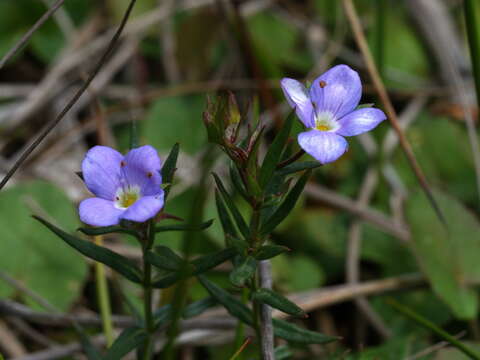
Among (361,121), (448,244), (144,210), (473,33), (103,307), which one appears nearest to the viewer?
(144,210)

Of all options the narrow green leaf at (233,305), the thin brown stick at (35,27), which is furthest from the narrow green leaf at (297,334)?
the thin brown stick at (35,27)

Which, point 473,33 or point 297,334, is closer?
point 297,334

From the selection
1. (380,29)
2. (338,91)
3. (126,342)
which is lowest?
(126,342)

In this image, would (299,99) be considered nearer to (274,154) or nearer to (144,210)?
(274,154)

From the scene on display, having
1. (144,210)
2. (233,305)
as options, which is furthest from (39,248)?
(144,210)

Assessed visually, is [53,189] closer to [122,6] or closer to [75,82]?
[75,82]

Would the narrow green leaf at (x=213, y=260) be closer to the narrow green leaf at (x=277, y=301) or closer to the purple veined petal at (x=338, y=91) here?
the narrow green leaf at (x=277, y=301)

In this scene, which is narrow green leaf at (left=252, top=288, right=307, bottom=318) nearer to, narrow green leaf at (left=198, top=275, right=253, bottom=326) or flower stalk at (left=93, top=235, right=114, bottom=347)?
narrow green leaf at (left=198, top=275, right=253, bottom=326)

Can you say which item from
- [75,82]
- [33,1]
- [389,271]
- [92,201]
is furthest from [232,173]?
[33,1]
